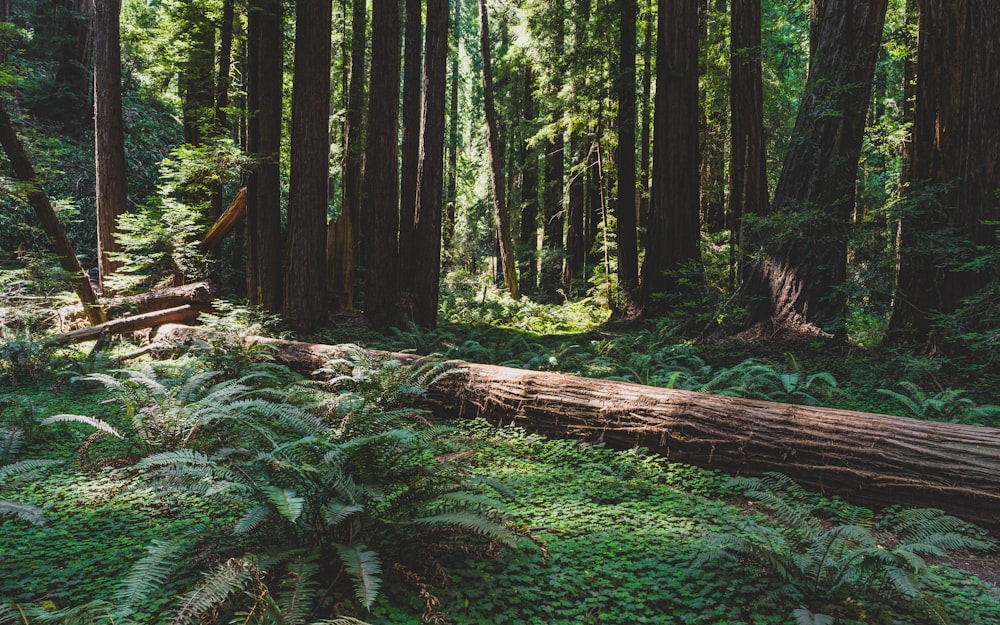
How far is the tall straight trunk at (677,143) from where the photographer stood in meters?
10.9

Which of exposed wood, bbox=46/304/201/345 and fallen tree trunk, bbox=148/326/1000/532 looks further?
exposed wood, bbox=46/304/201/345

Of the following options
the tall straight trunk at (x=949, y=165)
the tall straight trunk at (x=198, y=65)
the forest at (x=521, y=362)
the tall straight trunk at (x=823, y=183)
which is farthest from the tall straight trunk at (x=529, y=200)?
the tall straight trunk at (x=949, y=165)

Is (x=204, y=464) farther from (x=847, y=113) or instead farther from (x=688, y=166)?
(x=688, y=166)

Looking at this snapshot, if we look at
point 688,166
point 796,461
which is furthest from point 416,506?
point 688,166

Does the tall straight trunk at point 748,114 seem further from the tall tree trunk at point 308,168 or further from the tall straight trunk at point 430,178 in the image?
the tall tree trunk at point 308,168

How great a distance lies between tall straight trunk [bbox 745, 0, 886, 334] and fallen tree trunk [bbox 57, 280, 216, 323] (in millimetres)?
10409

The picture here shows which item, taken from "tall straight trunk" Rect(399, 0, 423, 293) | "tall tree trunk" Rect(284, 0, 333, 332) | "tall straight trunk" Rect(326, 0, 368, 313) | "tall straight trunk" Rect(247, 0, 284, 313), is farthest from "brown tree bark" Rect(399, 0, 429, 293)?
"tall straight trunk" Rect(247, 0, 284, 313)

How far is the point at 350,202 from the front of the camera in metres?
14.8

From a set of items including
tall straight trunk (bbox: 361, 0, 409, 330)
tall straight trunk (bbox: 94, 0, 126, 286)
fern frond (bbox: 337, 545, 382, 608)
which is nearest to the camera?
fern frond (bbox: 337, 545, 382, 608)

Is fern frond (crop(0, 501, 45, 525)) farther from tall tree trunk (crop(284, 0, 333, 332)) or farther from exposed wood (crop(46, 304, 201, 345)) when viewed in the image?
tall tree trunk (crop(284, 0, 333, 332))

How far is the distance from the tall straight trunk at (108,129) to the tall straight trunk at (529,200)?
12.8 metres

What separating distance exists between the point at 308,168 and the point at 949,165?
32.6 feet

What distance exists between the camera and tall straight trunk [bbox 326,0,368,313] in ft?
44.5

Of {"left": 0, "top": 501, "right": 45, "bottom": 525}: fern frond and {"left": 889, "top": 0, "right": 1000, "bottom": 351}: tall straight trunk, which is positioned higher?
{"left": 889, "top": 0, "right": 1000, "bottom": 351}: tall straight trunk
